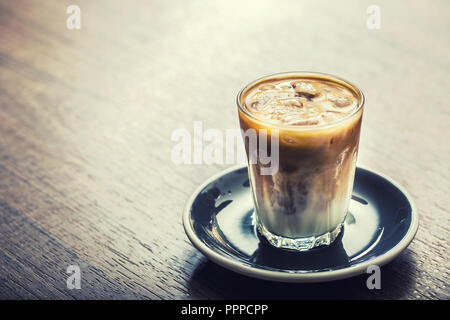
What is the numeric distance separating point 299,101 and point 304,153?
9 cm

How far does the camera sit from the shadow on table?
1.99 feet

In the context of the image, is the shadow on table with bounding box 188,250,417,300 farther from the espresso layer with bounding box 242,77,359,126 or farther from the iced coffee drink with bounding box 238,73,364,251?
the espresso layer with bounding box 242,77,359,126

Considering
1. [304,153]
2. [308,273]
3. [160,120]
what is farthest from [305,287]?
[160,120]

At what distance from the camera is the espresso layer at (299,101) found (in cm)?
66

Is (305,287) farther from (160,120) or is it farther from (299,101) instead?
(160,120)

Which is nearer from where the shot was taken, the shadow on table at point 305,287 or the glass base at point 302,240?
the shadow on table at point 305,287

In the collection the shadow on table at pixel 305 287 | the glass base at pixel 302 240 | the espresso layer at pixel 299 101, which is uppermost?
the espresso layer at pixel 299 101

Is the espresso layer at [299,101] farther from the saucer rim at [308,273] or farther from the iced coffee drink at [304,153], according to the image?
the saucer rim at [308,273]

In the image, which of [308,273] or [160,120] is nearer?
[308,273]

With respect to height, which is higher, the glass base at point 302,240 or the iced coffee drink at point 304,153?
the iced coffee drink at point 304,153

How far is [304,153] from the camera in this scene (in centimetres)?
64

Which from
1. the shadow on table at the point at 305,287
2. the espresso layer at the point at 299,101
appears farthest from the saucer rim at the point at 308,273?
the espresso layer at the point at 299,101
